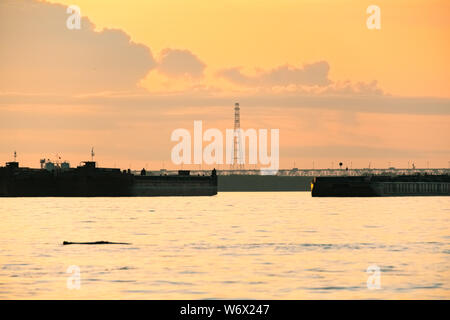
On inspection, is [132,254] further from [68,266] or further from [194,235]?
[194,235]

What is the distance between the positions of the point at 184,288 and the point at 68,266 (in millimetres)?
11718

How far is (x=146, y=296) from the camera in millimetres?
37625

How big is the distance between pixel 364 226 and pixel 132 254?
42.4 m

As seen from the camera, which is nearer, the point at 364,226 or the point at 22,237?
the point at 22,237

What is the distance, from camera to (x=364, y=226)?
9344 cm
